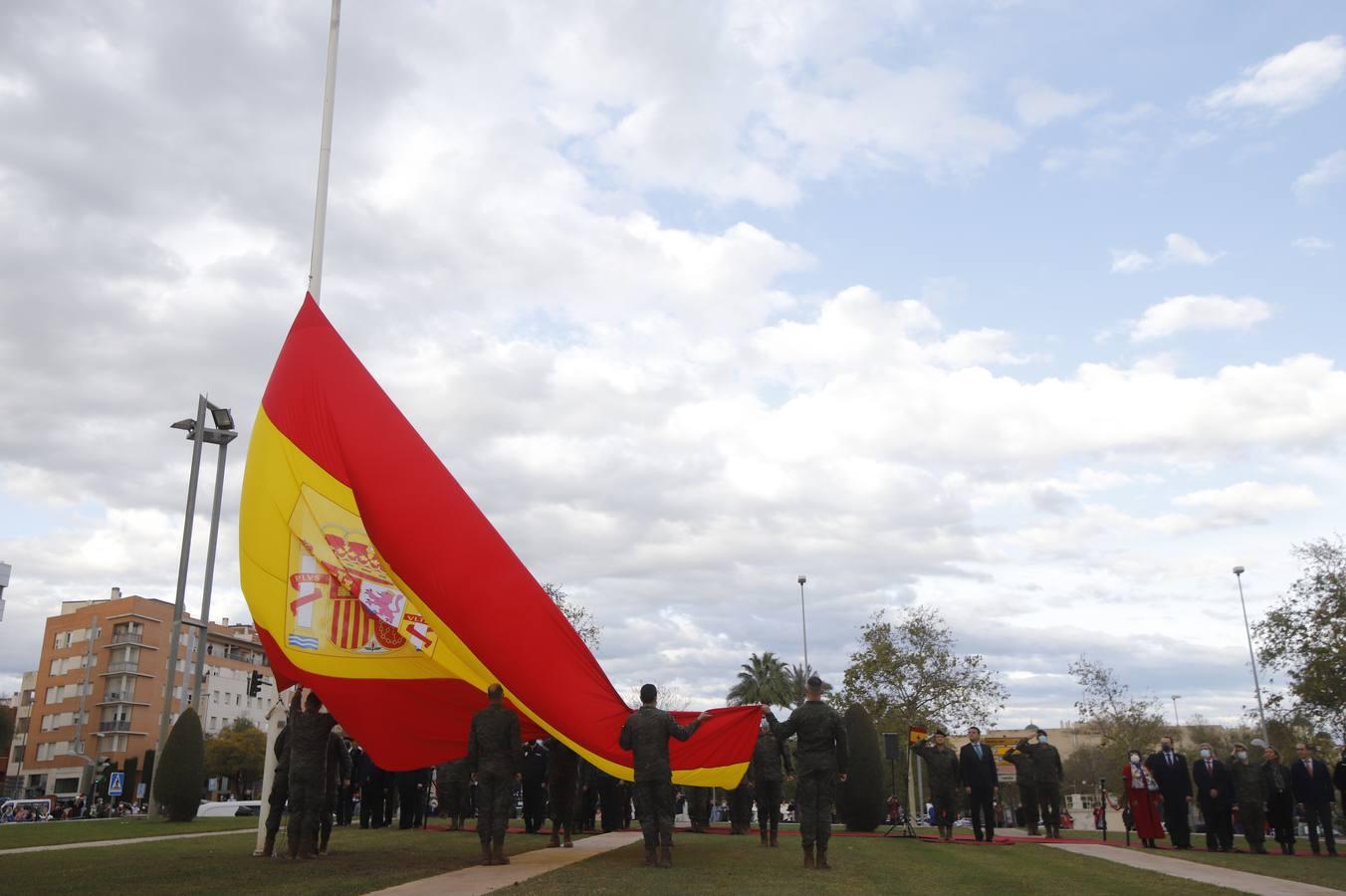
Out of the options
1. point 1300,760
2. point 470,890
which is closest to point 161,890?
point 470,890

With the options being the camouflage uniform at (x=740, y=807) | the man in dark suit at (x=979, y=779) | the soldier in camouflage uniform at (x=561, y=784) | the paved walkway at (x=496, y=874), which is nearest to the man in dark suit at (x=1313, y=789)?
the man in dark suit at (x=979, y=779)

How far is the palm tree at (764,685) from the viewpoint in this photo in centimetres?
8281

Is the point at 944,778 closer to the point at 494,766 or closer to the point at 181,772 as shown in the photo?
the point at 494,766

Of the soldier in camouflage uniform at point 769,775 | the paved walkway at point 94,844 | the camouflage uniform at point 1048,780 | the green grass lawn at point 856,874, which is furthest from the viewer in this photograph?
the camouflage uniform at point 1048,780

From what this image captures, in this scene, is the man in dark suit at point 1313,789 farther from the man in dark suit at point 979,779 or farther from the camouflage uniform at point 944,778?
the camouflage uniform at point 944,778

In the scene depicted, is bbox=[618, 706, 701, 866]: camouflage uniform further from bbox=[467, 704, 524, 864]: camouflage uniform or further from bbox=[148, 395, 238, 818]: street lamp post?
bbox=[148, 395, 238, 818]: street lamp post

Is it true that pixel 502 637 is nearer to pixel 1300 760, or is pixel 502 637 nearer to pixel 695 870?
pixel 695 870

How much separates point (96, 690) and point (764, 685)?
58596 millimetres

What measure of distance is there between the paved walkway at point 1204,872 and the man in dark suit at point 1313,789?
3.08 metres

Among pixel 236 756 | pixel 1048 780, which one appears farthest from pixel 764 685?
pixel 1048 780

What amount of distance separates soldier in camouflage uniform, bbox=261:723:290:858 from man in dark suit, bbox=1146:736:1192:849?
46.6 feet

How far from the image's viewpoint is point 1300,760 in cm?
1708

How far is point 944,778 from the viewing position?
17859 mm

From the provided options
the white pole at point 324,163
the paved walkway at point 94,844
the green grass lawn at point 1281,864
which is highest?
the white pole at point 324,163
